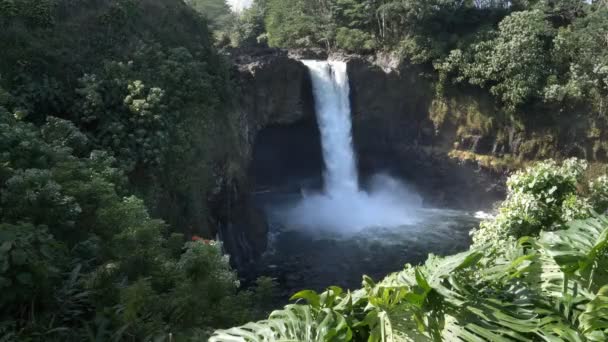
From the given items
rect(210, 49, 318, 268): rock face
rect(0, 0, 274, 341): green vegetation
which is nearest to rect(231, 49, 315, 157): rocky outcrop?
rect(210, 49, 318, 268): rock face

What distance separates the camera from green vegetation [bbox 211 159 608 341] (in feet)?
5.36

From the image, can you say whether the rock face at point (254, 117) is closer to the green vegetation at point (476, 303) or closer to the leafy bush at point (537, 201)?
the leafy bush at point (537, 201)

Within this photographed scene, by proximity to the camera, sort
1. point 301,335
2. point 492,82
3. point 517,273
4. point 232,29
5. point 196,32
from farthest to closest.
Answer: point 232,29 < point 492,82 < point 196,32 < point 517,273 < point 301,335

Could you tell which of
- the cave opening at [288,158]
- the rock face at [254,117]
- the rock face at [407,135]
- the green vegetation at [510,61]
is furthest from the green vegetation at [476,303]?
the rock face at [407,135]

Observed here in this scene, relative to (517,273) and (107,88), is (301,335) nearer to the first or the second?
(517,273)

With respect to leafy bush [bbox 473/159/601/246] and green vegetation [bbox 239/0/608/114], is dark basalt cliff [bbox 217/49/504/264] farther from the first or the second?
leafy bush [bbox 473/159/601/246]

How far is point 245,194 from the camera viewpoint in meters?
16.9

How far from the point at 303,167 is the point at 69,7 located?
12.9m

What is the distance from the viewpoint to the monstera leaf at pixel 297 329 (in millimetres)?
1644

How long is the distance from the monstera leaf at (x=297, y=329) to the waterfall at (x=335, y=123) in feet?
68.0

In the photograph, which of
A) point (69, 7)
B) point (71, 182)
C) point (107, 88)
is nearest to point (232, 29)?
point (69, 7)

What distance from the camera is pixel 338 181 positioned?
23.0 metres

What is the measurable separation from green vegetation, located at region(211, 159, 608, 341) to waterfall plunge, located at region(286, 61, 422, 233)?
18.9 meters

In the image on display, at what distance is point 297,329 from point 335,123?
2112cm
